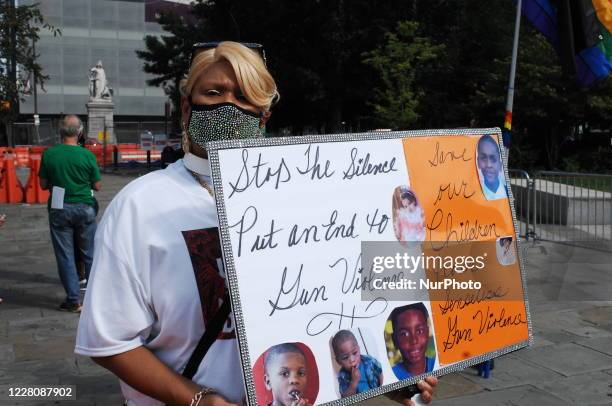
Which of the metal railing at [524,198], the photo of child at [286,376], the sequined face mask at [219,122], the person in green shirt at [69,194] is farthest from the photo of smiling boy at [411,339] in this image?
the metal railing at [524,198]

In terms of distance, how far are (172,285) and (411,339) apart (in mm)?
795

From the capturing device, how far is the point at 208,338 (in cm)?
189

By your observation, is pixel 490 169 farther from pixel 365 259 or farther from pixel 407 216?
pixel 365 259

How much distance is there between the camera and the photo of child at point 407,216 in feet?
7.33

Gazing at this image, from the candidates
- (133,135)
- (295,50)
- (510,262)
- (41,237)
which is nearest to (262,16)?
(295,50)

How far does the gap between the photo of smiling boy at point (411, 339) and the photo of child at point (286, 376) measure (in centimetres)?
35

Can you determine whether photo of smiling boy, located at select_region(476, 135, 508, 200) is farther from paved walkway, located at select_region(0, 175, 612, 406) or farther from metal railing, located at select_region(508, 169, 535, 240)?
metal railing, located at select_region(508, 169, 535, 240)

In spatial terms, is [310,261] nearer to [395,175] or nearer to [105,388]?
[395,175]

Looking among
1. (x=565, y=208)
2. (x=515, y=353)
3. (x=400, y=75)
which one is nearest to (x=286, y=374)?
(x=515, y=353)

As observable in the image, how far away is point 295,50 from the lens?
29.0 meters

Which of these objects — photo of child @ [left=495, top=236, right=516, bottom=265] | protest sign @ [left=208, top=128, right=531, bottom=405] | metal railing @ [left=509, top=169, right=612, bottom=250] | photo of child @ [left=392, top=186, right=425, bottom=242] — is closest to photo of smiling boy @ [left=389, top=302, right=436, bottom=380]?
protest sign @ [left=208, top=128, right=531, bottom=405]

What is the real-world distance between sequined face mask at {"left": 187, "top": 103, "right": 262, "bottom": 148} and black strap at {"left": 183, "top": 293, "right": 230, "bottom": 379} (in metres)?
0.47

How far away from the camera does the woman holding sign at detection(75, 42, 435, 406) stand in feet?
6.05

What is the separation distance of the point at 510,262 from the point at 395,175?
0.63m
